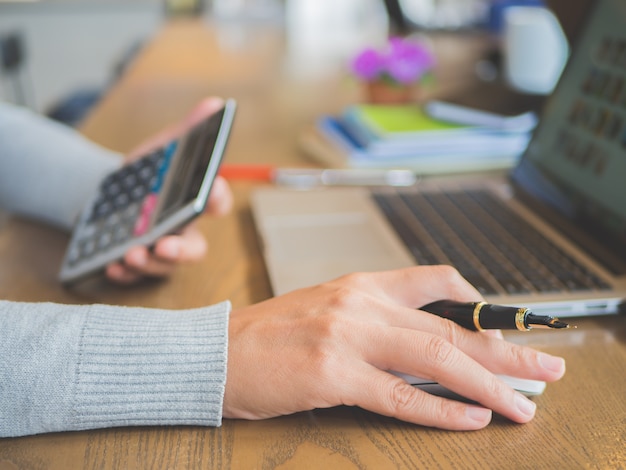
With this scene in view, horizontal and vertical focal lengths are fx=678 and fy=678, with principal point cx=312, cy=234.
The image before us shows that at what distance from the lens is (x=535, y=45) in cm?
159

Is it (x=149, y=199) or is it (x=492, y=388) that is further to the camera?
(x=149, y=199)

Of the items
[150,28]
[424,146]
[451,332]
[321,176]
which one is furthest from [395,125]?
[150,28]

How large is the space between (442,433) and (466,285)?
123 millimetres

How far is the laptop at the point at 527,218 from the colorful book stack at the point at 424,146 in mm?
104

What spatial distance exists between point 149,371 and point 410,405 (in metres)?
0.19

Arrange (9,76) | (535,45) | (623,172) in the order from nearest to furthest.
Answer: (623,172) < (535,45) < (9,76)

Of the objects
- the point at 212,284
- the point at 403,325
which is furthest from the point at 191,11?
the point at 403,325

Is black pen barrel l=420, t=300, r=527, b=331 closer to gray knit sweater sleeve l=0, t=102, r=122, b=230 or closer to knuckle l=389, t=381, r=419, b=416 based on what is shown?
knuckle l=389, t=381, r=419, b=416

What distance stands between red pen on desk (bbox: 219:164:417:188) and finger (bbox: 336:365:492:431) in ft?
1.85

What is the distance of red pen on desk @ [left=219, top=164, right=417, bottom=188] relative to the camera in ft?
3.38

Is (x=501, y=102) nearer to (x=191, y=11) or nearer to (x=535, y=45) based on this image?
(x=535, y=45)

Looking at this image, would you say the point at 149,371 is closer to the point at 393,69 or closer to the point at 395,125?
the point at 395,125

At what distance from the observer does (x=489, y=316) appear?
0.50 meters

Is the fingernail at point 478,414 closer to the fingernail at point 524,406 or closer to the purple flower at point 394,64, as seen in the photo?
the fingernail at point 524,406
